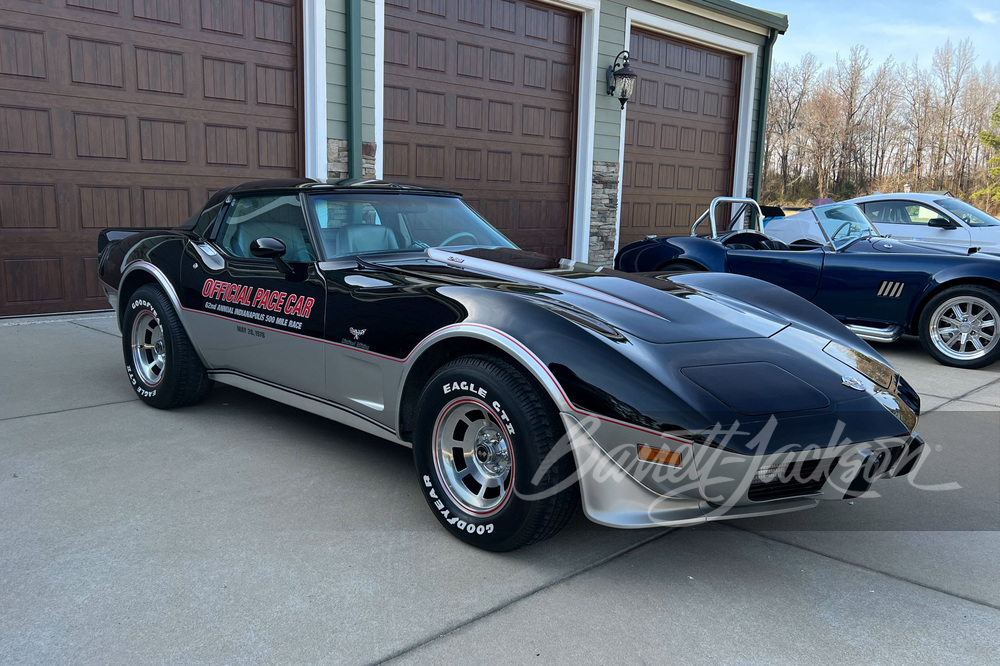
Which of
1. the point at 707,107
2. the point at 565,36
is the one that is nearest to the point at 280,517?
the point at 565,36

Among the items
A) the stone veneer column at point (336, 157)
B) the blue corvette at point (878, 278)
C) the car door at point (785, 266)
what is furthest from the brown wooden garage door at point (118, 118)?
the car door at point (785, 266)

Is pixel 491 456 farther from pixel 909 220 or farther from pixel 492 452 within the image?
pixel 909 220

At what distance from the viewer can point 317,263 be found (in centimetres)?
362

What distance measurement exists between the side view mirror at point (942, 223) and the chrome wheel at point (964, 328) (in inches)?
171

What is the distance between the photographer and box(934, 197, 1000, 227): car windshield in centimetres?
1032

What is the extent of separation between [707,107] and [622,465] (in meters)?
12.4

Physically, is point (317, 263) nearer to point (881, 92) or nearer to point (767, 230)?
point (767, 230)

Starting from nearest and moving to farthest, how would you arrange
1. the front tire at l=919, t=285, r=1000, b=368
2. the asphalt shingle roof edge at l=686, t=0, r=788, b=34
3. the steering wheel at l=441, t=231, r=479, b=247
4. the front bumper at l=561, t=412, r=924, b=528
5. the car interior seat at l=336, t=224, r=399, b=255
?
1. the front bumper at l=561, t=412, r=924, b=528
2. the car interior seat at l=336, t=224, r=399, b=255
3. the steering wheel at l=441, t=231, r=479, b=247
4. the front tire at l=919, t=285, r=1000, b=368
5. the asphalt shingle roof edge at l=686, t=0, r=788, b=34

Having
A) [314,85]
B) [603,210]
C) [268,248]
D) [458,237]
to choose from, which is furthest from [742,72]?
[268,248]

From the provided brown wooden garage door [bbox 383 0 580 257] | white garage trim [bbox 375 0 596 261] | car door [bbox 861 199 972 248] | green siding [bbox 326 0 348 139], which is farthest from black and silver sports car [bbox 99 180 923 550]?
car door [bbox 861 199 972 248]

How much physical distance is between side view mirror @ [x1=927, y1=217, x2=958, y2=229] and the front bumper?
9095 millimetres

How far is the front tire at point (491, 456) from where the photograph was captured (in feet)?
8.47

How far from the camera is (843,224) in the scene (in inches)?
296

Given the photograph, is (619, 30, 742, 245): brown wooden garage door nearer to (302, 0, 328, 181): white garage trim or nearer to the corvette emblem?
(302, 0, 328, 181): white garage trim
